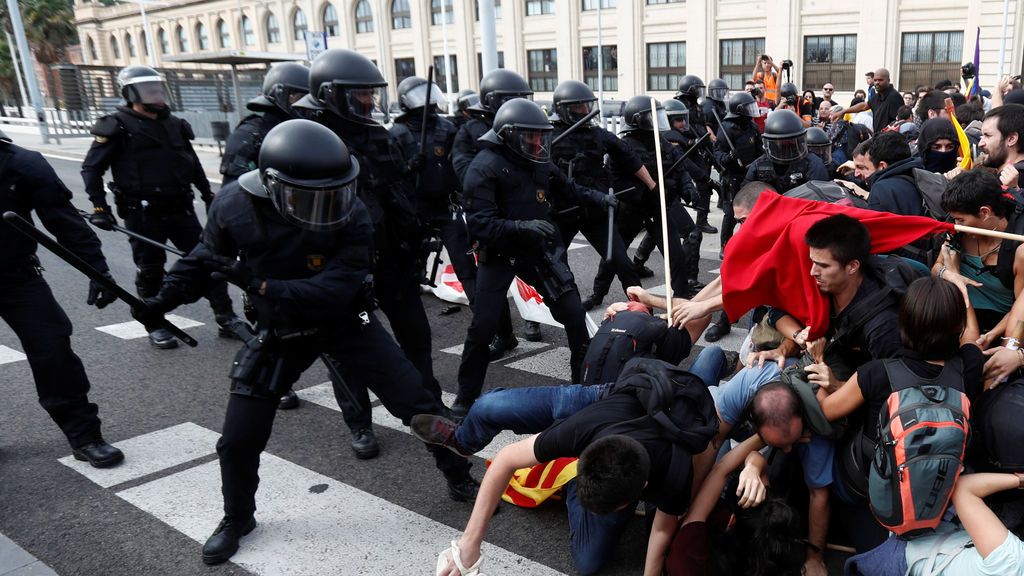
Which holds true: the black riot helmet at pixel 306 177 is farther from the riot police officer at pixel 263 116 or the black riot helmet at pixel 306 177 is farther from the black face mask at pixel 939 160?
the black face mask at pixel 939 160

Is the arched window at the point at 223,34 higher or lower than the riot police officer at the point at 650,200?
higher

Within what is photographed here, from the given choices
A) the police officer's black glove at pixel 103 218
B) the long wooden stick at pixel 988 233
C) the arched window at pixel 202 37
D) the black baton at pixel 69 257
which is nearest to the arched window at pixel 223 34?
the arched window at pixel 202 37

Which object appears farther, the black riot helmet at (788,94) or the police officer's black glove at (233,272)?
the black riot helmet at (788,94)

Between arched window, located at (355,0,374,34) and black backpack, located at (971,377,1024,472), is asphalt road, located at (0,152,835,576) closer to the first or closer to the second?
Result: black backpack, located at (971,377,1024,472)

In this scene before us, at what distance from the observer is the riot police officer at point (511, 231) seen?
16.4ft

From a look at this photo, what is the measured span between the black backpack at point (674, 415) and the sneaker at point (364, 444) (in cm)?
198

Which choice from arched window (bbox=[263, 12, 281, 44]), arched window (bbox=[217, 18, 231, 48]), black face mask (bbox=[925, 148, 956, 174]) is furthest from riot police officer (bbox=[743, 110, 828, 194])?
arched window (bbox=[217, 18, 231, 48])

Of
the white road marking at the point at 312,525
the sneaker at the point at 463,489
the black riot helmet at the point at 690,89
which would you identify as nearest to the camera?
the white road marking at the point at 312,525

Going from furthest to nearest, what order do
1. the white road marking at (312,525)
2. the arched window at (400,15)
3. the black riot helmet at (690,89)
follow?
the arched window at (400,15) < the black riot helmet at (690,89) < the white road marking at (312,525)

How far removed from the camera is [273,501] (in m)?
4.15

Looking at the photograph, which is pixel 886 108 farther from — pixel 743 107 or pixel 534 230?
pixel 534 230

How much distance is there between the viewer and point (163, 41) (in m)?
67.6

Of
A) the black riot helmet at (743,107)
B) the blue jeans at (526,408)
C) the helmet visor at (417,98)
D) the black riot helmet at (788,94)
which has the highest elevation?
the helmet visor at (417,98)

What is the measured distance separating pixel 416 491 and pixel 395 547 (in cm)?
55
